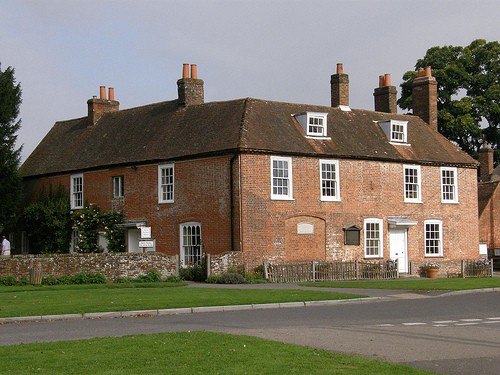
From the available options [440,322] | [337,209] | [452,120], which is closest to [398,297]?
[440,322]

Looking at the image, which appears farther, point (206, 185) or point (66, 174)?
point (66, 174)

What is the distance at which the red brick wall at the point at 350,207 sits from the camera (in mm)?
35344

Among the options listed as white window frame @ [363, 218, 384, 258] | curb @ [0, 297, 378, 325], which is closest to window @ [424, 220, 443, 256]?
white window frame @ [363, 218, 384, 258]

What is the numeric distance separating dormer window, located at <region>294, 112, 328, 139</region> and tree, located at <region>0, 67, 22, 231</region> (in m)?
14.5

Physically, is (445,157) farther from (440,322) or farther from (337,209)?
(440,322)

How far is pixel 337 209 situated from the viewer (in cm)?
3800

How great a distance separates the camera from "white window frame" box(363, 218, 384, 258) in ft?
128

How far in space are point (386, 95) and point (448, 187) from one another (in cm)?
672

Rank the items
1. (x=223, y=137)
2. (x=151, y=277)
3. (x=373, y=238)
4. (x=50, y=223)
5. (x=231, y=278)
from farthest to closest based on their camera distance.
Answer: (x=50, y=223), (x=373, y=238), (x=223, y=137), (x=151, y=277), (x=231, y=278)

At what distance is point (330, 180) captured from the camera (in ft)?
125

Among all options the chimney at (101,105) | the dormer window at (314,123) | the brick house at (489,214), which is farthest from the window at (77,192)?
the brick house at (489,214)

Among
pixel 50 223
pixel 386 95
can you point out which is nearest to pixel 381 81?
pixel 386 95

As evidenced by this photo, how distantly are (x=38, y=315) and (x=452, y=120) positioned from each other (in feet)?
155

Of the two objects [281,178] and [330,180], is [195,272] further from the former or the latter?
[330,180]
